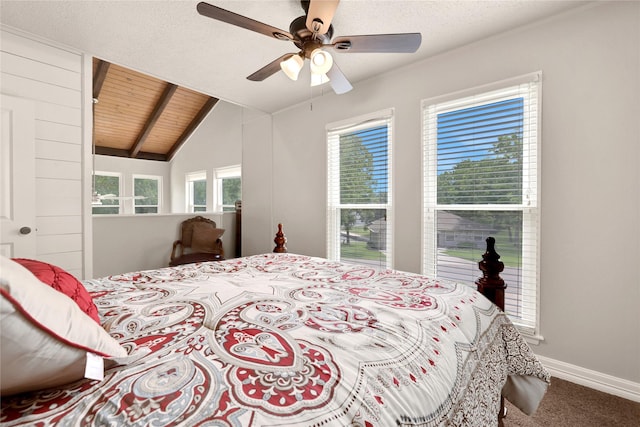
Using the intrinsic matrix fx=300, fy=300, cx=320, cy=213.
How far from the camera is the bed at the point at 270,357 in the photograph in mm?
555

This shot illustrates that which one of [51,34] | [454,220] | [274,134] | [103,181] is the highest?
[51,34]

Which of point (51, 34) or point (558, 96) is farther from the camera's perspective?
point (51, 34)

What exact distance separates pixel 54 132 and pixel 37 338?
293 cm

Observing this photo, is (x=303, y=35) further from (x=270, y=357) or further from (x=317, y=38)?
(x=270, y=357)

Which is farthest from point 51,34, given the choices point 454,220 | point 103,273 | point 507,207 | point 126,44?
point 507,207

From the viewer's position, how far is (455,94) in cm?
266

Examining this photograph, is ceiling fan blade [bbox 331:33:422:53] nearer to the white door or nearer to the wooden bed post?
the wooden bed post

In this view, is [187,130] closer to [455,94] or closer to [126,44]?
[126,44]

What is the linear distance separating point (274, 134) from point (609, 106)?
11.8ft

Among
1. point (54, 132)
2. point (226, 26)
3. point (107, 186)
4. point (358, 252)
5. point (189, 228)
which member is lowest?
point (358, 252)

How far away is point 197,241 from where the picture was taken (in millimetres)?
4328

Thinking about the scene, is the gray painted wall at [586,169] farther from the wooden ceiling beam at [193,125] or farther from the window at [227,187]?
the wooden ceiling beam at [193,125]

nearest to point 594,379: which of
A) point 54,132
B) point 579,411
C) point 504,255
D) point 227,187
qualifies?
point 579,411

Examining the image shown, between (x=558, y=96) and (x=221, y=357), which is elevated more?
(x=558, y=96)
